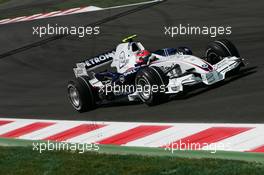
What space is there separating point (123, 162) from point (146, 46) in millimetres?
10826

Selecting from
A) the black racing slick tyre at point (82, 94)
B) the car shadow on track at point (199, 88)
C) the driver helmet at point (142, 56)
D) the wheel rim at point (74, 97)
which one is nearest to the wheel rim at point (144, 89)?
the car shadow on track at point (199, 88)

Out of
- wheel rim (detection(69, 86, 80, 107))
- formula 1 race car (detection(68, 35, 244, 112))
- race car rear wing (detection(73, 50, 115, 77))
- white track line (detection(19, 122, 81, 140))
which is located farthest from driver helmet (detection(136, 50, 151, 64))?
white track line (detection(19, 122, 81, 140))

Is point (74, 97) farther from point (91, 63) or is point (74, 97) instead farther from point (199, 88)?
point (199, 88)

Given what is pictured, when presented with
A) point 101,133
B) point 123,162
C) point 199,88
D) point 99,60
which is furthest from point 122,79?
point 123,162

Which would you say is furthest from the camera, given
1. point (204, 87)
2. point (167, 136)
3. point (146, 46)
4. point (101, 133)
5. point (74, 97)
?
point (146, 46)

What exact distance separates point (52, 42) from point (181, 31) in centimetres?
546

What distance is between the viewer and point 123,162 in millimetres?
8398

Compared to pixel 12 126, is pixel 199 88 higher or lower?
higher

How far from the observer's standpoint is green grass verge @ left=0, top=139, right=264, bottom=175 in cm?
751

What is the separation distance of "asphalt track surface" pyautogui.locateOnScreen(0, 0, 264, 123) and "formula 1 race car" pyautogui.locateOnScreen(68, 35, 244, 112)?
1.04 ft

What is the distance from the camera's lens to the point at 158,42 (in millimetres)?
19031

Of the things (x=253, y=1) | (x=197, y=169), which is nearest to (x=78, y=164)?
(x=197, y=169)

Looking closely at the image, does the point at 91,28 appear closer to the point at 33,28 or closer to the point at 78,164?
the point at 33,28

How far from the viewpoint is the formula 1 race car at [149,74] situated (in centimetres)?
1160
